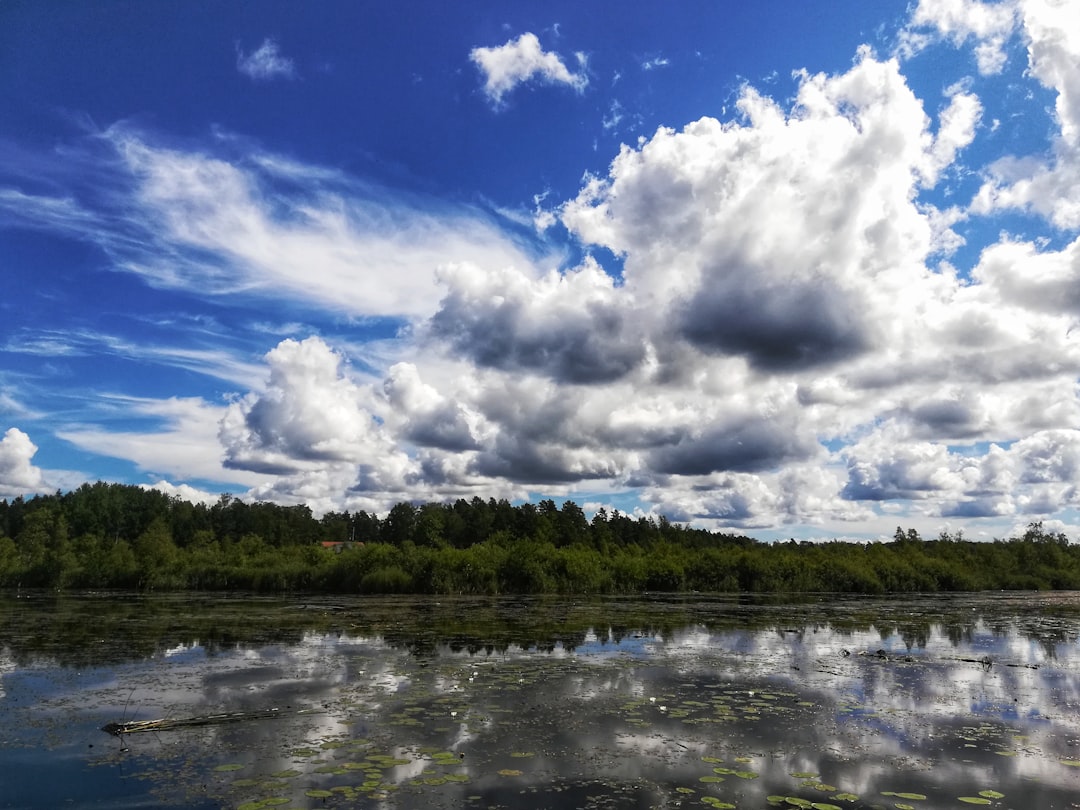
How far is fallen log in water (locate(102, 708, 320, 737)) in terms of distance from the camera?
12.3m

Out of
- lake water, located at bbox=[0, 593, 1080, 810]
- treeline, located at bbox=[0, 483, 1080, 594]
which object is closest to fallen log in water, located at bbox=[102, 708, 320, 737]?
lake water, located at bbox=[0, 593, 1080, 810]

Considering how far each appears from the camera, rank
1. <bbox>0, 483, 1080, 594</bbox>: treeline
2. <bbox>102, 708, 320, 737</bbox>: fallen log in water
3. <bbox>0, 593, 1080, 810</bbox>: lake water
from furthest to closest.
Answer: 1. <bbox>0, 483, 1080, 594</bbox>: treeline
2. <bbox>102, 708, 320, 737</bbox>: fallen log in water
3. <bbox>0, 593, 1080, 810</bbox>: lake water

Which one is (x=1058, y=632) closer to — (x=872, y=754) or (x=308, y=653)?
(x=872, y=754)

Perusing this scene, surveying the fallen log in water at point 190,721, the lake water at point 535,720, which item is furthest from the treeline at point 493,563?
the fallen log in water at point 190,721

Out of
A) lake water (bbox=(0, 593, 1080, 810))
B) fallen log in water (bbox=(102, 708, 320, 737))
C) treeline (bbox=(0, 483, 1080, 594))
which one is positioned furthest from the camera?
treeline (bbox=(0, 483, 1080, 594))

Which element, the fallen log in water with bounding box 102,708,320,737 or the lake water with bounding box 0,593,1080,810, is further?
the fallen log in water with bounding box 102,708,320,737

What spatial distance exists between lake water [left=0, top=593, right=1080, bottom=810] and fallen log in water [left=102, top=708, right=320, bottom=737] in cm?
9

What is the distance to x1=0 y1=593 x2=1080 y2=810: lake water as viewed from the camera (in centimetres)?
950

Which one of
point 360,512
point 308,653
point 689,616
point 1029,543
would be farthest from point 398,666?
point 360,512

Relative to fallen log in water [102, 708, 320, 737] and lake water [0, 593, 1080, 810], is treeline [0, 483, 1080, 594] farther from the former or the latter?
fallen log in water [102, 708, 320, 737]

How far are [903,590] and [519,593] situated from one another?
1946 inches

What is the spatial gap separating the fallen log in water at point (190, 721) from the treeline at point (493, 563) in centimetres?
4859

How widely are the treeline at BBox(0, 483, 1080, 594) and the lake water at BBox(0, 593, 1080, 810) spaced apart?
38.3 metres

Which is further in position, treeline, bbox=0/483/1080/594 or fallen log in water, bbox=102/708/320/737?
treeline, bbox=0/483/1080/594
